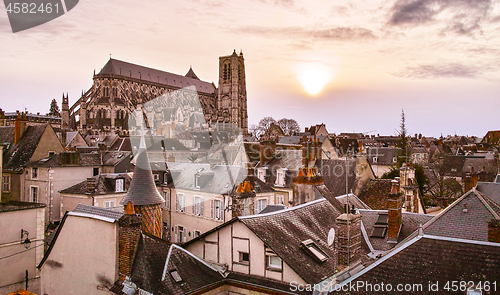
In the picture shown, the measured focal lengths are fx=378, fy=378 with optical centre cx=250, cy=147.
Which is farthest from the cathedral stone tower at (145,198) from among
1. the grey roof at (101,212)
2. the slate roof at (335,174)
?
the slate roof at (335,174)

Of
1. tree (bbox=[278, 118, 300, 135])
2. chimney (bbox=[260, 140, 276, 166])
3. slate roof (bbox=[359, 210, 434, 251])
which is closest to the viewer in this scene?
slate roof (bbox=[359, 210, 434, 251])

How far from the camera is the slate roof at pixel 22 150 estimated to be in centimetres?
3064

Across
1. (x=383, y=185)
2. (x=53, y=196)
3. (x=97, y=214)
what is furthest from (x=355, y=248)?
(x=53, y=196)

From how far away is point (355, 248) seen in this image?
9781 millimetres

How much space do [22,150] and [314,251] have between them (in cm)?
2959

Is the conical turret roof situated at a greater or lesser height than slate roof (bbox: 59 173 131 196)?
greater

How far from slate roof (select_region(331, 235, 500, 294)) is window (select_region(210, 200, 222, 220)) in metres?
15.2

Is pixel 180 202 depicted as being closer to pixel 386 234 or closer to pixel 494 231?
pixel 386 234

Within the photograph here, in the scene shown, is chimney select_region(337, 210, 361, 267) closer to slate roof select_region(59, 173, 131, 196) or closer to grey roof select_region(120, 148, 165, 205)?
grey roof select_region(120, 148, 165, 205)

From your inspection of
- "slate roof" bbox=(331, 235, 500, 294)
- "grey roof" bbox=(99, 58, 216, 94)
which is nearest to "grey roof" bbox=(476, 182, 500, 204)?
"slate roof" bbox=(331, 235, 500, 294)

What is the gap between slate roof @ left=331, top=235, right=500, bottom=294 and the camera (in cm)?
735

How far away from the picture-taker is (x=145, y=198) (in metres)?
16.3

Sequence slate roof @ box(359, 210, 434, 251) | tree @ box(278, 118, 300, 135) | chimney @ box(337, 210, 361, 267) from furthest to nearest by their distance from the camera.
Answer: tree @ box(278, 118, 300, 135), slate roof @ box(359, 210, 434, 251), chimney @ box(337, 210, 361, 267)

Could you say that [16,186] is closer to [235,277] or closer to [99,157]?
[99,157]
